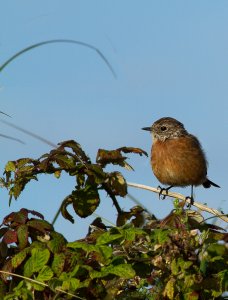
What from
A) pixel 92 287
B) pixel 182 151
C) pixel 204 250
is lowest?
pixel 92 287

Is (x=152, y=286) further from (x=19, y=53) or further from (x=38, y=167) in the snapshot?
(x=19, y=53)

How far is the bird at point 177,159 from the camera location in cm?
805

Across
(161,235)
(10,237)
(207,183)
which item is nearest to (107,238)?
(161,235)

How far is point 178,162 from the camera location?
812cm

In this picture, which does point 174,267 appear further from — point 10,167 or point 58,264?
point 10,167

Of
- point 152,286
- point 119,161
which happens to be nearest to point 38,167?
point 119,161

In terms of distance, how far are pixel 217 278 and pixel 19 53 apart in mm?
2024

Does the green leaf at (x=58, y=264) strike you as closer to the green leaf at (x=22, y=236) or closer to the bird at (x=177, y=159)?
the green leaf at (x=22, y=236)

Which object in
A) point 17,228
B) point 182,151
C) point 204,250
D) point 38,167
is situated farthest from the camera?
point 182,151

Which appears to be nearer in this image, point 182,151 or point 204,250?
point 204,250

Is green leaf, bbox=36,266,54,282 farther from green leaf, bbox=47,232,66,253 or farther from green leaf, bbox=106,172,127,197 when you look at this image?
green leaf, bbox=106,172,127,197

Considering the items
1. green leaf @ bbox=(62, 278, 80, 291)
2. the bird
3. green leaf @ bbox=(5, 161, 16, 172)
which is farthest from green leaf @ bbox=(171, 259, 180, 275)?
the bird

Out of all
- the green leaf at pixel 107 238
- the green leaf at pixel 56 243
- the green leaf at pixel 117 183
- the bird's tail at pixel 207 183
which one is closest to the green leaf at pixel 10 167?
the green leaf at pixel 117 183

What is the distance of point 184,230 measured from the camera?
3.28 metres
